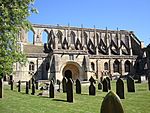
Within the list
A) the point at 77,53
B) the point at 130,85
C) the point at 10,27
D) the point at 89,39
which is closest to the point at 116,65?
the point at 89,39

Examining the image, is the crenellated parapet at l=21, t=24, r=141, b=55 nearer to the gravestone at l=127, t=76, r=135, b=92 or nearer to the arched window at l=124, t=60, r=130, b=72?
the arched window at l=124, t=60, r=130, b=72

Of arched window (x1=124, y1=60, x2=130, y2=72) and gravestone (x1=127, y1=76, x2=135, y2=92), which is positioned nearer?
gravestone (x1=127, y1=76, x2=135, y2=92)

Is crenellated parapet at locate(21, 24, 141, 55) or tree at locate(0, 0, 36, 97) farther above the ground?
crenellated parapet at locate(21, 24, 141, 55)

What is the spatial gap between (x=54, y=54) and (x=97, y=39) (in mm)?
20087

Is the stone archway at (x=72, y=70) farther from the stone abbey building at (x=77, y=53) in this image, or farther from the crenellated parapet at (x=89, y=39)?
the crenellated parapet at (x=89, y=39)

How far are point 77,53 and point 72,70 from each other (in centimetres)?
346

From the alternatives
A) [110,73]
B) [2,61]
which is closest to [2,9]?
[2,61]

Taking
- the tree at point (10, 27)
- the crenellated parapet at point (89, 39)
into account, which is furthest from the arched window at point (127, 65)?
the tree at point (10, 27)

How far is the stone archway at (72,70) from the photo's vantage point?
45953mm

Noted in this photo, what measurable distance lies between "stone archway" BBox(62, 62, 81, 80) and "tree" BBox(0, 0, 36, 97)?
101 ft

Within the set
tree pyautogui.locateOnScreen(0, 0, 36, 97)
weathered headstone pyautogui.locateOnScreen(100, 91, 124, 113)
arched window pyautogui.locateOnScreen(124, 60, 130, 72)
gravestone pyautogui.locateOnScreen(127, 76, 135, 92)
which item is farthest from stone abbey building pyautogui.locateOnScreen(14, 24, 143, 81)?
weathered headstone pyautogui.locateOnScreen(100, 91, 124, 113)

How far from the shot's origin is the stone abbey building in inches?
1762

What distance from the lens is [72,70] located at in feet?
154

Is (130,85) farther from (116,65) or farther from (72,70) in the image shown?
(116,65)
